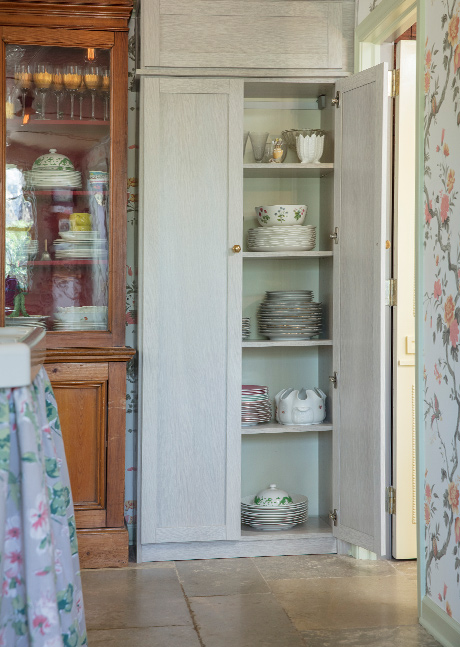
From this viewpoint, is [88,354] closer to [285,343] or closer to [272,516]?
[285,343]

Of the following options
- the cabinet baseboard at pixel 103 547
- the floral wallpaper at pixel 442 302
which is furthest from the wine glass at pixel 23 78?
the cabinet baseboard at pixel 103 547

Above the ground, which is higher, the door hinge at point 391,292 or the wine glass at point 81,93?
the wine glass at point 81,93

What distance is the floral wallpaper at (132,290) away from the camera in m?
3.43

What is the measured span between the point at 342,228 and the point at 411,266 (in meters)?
0.33

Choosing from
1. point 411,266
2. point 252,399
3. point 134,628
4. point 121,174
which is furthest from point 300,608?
point 121,174

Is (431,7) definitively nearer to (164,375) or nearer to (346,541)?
(164,375)

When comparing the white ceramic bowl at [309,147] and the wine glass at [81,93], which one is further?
the white ceramic bowl at [309,147]

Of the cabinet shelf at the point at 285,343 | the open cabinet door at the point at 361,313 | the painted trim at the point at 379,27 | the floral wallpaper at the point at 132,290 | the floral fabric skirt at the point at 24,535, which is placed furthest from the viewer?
the floral wallpaper at the point at 132,290

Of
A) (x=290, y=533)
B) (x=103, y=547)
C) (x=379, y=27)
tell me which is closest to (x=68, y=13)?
(x=379, y=27)

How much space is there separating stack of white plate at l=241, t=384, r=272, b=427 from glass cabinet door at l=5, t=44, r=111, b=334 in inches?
26.5

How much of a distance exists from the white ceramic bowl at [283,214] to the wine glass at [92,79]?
0.81 metres

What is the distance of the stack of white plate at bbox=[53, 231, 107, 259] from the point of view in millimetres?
3164

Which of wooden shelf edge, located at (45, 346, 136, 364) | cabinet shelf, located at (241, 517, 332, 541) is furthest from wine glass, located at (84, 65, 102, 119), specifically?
cabinet shelf, located at (241, 517, 332, 541)

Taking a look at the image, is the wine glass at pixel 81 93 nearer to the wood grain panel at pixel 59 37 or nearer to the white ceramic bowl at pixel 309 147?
the wood grain panel at pixel 59 37
